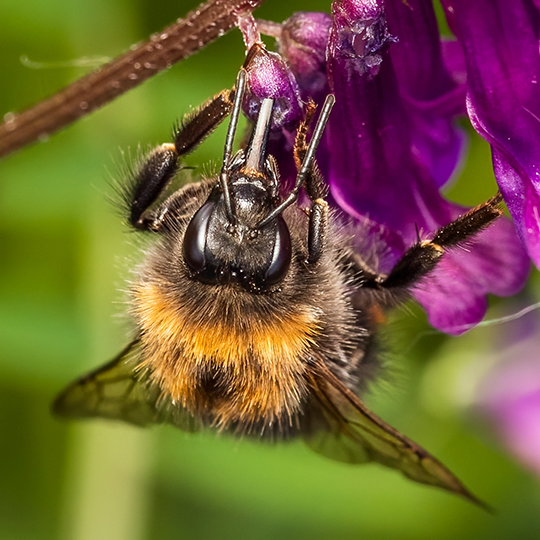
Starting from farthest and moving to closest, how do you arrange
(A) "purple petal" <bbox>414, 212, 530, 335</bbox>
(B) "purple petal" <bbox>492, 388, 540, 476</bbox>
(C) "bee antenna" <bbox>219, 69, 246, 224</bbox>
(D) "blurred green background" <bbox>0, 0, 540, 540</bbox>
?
Answer: (B) "purple petal" <bbox>492, 388, 540, 476</bbox>
(D) "blurred green background" <bbox>0, 0, 540, 540</bbox>
(A) "purple petal" <bbox>414, 212, 530, 335</bbox>
(C) "bee antenna" <bbox>219, 69, 246, 224</bbox>

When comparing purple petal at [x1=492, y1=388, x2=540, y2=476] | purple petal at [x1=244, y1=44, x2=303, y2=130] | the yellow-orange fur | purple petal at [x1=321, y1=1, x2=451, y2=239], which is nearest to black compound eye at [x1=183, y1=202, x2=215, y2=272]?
the yellow-orange fur

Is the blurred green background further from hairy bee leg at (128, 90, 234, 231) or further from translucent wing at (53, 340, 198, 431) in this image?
hairy bee leg at (128, 90, 234, 231)

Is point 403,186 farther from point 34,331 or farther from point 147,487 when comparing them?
point 147,487

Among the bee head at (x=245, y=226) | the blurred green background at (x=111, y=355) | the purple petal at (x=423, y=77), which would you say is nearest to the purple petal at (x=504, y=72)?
the purple petal at (x=423, y=77)

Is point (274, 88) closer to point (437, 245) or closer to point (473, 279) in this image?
point (437, 245)

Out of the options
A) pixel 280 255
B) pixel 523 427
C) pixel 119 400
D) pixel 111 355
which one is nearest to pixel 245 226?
pixel 280 255
